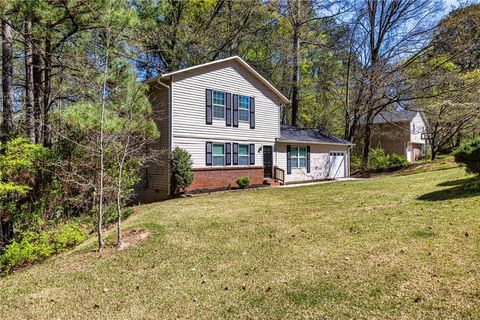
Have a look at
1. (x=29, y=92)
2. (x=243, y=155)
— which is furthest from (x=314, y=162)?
(x=29, y=92)

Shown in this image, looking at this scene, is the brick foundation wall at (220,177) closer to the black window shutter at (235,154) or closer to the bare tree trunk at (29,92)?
the black window shutter at (235,154)

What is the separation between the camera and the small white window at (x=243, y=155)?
1586cm

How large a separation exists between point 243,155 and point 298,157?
4.54 metres

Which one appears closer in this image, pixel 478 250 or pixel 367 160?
pixel 478 250

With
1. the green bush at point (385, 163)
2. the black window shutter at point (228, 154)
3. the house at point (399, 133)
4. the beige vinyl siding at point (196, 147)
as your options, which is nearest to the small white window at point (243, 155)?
the black window shutter at point (228, 154)

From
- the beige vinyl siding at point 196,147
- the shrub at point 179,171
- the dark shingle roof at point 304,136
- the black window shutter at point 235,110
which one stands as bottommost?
the shrub at point 179,171

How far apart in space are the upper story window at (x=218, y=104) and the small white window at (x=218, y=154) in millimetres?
1477

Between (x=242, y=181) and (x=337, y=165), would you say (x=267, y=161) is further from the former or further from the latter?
(x=337, y=165)

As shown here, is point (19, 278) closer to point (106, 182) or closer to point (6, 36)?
point (106, 182)

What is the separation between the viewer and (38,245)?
24.9 feet

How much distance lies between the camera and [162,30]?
1792 centimetres

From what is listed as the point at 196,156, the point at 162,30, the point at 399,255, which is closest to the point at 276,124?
the point at 196,156

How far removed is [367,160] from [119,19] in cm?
2065

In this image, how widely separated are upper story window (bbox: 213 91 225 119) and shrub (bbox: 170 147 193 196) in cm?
284
